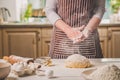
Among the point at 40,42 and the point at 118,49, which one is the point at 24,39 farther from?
the point at 118,49

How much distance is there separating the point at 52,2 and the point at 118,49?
5.09 ft

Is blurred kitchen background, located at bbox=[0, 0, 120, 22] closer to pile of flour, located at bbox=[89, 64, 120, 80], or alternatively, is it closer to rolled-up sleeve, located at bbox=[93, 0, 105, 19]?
rolled-up sleeve, located at bbox=[93, 0, 105, 19]

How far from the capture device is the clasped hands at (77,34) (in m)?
1.80

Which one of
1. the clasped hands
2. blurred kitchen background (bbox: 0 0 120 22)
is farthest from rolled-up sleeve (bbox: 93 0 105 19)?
blurred kitchen background (bbox: 0 0 120 22)

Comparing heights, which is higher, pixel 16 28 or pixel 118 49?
pixel 16 28

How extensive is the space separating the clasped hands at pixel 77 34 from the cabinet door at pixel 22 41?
154 cm

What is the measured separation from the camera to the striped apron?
6.57 feet

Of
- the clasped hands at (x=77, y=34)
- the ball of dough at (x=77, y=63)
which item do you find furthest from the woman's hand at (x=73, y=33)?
the ball of dough at (x=77, y=63)

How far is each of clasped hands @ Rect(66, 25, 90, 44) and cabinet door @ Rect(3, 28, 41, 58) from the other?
5.07ft

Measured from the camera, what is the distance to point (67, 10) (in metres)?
2.06

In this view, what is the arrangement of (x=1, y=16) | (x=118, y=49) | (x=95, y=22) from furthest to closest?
(x=1, y=16), (x=118, y=49), (x=95, y=22)

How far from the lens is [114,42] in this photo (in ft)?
11.0

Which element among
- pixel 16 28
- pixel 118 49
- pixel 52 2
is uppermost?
pixel 52 2

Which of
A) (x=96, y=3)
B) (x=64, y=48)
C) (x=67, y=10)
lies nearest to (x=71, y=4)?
(x=67, y=10)
